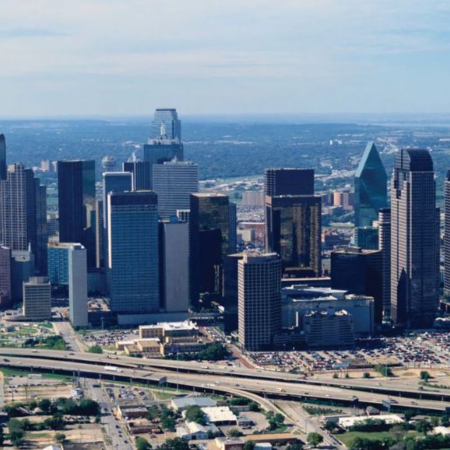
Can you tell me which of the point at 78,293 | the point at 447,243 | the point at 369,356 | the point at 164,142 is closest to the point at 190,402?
the point at 369,356

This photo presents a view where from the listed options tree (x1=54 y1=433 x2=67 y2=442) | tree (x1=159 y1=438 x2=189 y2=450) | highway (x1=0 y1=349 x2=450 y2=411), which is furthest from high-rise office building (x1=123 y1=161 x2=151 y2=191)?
tree (x1=159 y1=438 x2=189 y2=450)

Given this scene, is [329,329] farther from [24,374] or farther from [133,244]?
[24,374]

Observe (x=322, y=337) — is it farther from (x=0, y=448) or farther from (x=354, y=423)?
(x=0, y=448)

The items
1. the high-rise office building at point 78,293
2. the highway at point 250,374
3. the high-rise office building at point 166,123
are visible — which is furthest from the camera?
the high-rise office building at point 166,123

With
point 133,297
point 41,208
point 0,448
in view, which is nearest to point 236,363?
point 133,297

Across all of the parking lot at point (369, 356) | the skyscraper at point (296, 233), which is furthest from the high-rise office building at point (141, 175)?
the parking lot at point (369, 356)

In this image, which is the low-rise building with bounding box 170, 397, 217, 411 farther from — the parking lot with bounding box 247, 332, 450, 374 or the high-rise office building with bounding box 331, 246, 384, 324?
the high-rise office building with bounding box 331, 246, 384, 324

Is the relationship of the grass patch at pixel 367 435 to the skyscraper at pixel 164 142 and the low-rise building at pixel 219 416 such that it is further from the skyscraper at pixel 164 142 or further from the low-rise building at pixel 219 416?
the skyscraper at pixel 164 142
